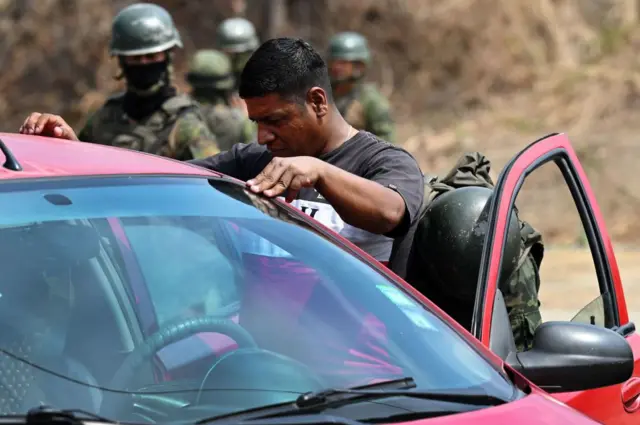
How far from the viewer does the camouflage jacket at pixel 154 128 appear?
7484 mm

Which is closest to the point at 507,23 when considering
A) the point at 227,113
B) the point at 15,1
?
the point at 15,1

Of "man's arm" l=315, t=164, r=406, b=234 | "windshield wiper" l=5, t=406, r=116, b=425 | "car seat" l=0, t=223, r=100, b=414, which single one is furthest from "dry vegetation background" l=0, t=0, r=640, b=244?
"windshield wiper" l=5, t=406, r=116, b=425

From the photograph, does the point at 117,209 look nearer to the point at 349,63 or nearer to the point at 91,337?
the point at 91,337

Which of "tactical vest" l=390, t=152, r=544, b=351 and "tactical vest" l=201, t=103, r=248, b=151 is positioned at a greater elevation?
"tactical vest" l=390, t=152, r=544, b=351

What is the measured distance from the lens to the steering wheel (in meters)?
2.71

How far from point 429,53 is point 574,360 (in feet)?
54.8

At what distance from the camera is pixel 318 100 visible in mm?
4484

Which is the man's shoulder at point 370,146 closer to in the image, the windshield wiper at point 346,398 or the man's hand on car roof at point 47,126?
the man's hand on car roof at point 47,126

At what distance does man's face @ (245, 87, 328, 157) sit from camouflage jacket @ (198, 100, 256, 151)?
5696mm

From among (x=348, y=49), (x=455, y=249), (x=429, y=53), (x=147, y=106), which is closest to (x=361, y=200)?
(x=455, y=249)

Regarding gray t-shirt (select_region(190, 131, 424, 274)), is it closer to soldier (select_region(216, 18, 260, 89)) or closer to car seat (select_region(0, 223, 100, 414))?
car seat (select_region(0, 223, 100, 414))

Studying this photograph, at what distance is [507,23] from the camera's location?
64.1ft

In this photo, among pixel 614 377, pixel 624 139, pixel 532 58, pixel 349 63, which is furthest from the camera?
pixel 532 58

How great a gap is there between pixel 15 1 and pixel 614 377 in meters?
18.2
